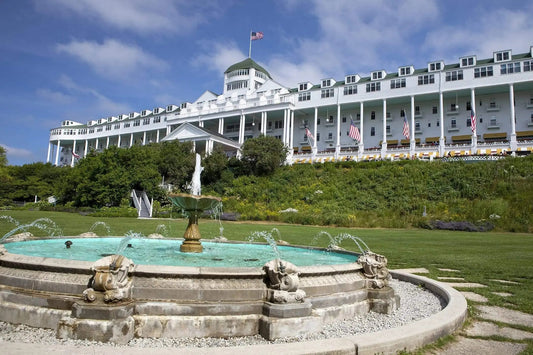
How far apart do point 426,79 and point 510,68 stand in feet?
35.2

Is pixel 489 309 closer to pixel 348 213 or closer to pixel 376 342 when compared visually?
pixel 376 342

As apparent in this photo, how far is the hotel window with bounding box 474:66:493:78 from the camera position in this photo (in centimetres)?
5069

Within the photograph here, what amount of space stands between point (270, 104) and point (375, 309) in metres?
58.1

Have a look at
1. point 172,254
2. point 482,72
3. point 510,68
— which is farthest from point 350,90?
point 172,254

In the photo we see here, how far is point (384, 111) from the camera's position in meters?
56.3

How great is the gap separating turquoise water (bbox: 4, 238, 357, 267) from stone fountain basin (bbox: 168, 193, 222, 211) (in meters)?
1.34

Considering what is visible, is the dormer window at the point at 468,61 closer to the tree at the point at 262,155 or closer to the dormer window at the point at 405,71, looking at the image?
the dormer window at the point at 405,71

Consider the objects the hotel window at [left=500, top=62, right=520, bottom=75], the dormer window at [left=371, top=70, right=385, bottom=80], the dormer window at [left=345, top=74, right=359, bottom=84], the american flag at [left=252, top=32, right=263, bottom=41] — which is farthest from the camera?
the american flag at [left=252, top=32, right=263, bottom=41]

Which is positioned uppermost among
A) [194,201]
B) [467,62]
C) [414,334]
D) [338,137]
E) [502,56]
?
[502,56]

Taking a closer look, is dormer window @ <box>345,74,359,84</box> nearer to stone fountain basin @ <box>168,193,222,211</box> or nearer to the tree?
the tree

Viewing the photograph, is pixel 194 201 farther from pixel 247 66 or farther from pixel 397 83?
pixel 247 66

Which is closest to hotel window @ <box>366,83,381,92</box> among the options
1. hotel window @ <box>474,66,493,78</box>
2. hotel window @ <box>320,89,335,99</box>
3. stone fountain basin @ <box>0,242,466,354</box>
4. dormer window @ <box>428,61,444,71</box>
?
hotel window @ <box>320,89,335,99</box>

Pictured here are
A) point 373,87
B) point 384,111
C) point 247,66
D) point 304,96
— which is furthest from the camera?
point 247,66

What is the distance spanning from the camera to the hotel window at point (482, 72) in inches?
1996
